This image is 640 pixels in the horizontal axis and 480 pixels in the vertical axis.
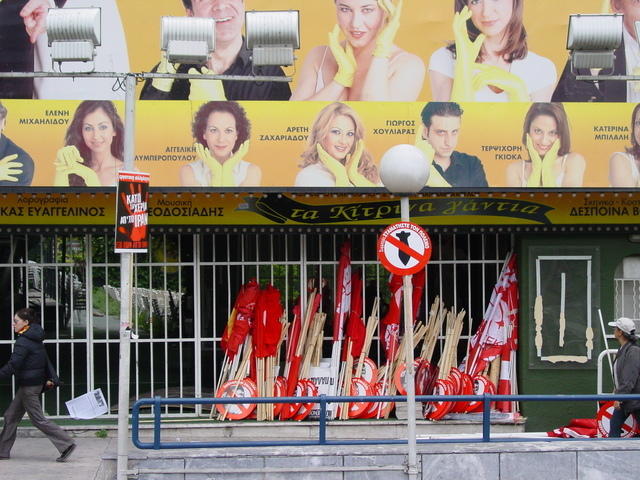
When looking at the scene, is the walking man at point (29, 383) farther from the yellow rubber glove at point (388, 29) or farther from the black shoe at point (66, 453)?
the yellow rubber glove at point (388, 29)

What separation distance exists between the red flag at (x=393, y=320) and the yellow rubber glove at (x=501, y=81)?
2.58 m

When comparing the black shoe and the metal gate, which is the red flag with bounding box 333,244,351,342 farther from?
the black shoe

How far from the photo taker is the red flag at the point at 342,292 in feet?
38.7

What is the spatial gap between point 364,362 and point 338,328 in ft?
1.75

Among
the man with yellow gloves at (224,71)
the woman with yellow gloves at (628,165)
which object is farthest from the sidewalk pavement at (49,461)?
the woman with yellow gloves at (628,165)

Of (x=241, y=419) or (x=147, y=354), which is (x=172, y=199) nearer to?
(x=147, y=354)

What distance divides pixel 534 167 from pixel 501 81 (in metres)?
1.30

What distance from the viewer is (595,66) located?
9133 mm

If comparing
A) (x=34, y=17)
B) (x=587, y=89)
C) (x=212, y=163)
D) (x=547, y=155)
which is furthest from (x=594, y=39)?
A: (x=34, y=17)

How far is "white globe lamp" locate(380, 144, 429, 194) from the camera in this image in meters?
8.23

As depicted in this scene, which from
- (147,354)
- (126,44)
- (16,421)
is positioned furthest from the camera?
(147,354)

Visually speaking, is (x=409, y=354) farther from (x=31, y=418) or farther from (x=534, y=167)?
(x=31, y=418)

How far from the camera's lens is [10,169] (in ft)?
33.9

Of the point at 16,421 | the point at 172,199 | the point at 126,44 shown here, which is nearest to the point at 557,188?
the point at 172,199
